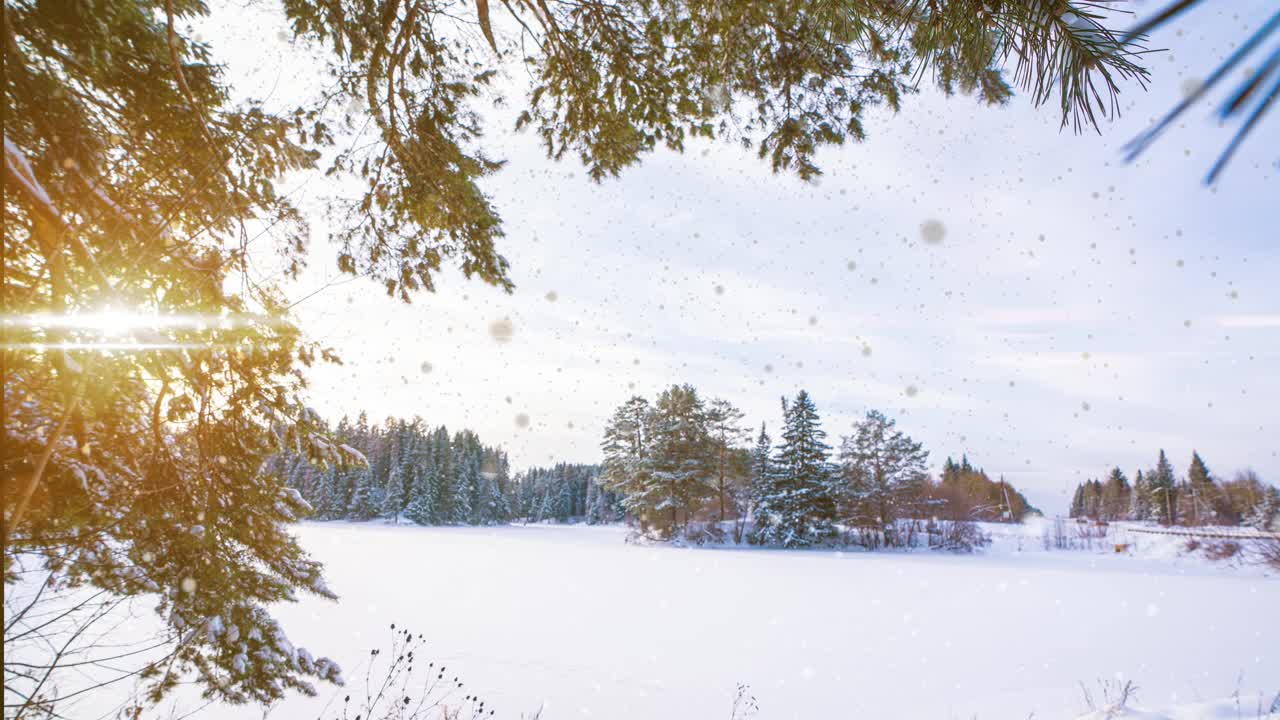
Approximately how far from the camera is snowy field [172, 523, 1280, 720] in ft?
20.9

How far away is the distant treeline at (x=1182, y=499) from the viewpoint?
30.4m

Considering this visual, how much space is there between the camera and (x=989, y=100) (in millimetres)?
3232

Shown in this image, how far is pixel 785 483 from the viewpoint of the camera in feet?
104

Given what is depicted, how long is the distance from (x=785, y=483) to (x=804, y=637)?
23338 millimetres

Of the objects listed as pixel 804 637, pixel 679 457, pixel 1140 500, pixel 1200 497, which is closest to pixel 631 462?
pixel 679 457

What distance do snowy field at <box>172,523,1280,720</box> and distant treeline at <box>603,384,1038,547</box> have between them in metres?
13.5

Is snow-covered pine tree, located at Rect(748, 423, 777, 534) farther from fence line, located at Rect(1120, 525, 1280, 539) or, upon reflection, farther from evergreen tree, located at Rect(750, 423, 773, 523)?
fence line, located at Rect(1120, 525, 1280, 539)

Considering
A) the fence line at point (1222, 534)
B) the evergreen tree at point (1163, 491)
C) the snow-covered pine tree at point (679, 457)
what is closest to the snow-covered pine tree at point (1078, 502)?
the evergreen tree at point (1163, 491)

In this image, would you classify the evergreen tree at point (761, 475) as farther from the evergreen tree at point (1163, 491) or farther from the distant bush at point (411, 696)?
the evergreen tree at point (1163, 491)

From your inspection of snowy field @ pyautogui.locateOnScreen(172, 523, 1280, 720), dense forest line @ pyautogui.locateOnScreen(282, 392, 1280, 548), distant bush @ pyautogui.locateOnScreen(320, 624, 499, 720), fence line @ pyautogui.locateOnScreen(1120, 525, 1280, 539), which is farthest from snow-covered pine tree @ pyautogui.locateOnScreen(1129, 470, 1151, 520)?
distant bush @ pyautogui.locateOnScreen(320, 624, 499, 720)

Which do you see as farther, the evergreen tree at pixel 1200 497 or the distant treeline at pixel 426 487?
the distant treeline at pixel 426 487

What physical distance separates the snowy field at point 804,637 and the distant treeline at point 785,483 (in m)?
13.5

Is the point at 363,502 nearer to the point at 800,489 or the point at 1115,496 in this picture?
the point at 800,489

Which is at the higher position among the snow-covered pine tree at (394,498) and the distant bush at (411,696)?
the distant bush at (411,696)
